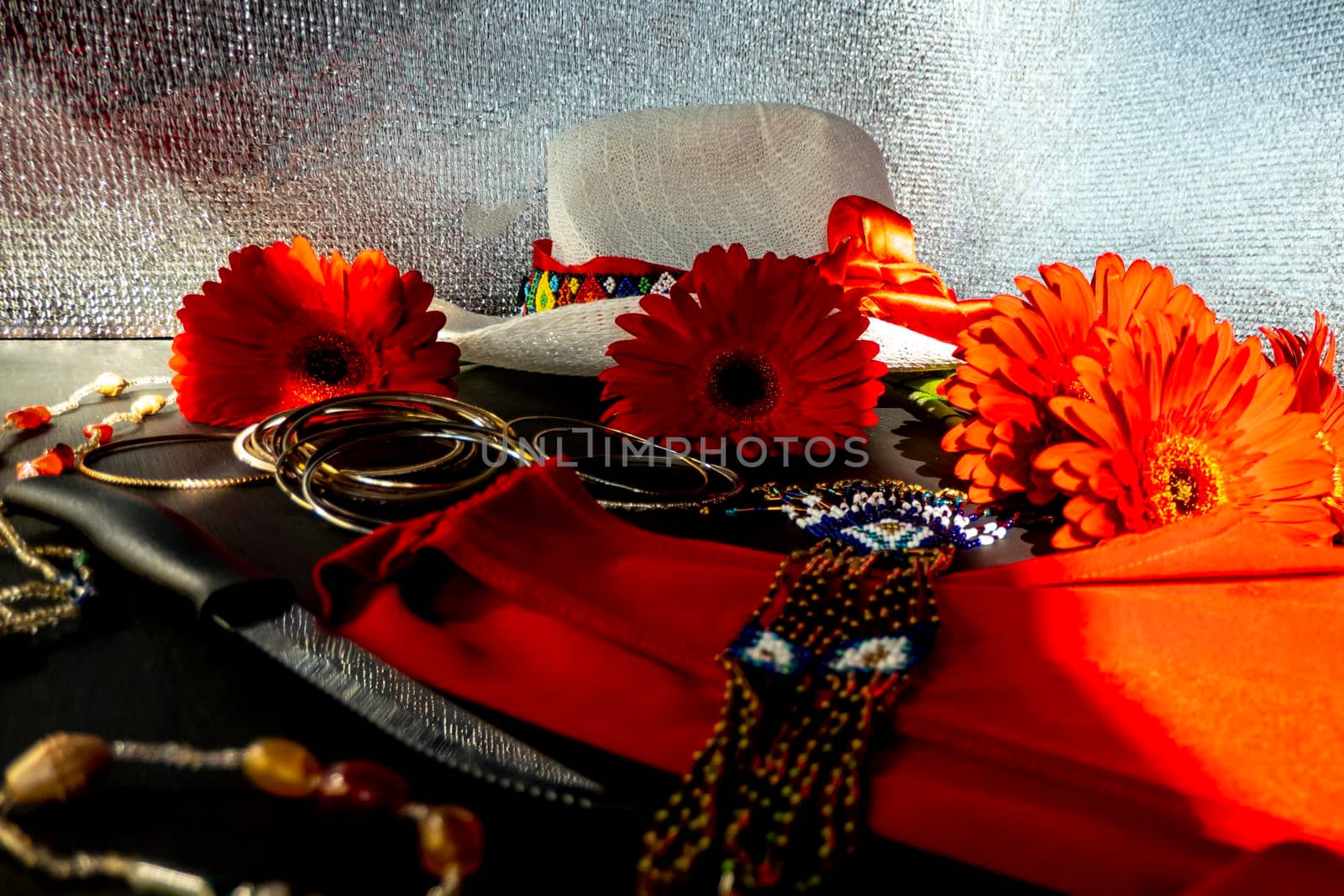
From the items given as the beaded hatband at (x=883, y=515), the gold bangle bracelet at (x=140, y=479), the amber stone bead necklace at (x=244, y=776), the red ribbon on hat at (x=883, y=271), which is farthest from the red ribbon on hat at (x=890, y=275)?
the amber stone bead necklace at (x=244, y=776)

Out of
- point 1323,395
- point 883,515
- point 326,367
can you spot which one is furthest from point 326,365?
point 1323,395

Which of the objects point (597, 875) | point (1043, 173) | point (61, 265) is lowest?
point (597, 875)

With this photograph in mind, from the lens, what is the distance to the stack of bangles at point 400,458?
1.40 feet

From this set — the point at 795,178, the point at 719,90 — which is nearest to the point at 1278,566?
the point at 795,178

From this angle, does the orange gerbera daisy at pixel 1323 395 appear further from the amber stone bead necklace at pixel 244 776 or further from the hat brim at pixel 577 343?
the amber stone bead necklace at pixel 244 776

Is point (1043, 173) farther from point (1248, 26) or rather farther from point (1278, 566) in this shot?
point (1278, 566)

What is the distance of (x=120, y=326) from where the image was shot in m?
0.99

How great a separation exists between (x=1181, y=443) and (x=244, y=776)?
1.43 feet

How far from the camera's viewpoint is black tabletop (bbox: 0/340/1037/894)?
0.19 metres

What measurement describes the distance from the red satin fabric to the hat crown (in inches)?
18.1

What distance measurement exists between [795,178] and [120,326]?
→ 81 centimetres

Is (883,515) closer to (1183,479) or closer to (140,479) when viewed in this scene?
(1183,479)

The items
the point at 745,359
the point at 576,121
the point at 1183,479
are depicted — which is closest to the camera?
the point at 1183,479

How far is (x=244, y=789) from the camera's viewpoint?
0.69ft
